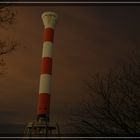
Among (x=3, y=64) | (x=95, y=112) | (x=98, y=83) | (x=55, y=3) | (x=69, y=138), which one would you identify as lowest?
(x=69, y=138)

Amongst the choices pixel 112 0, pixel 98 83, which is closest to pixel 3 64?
pixel 98 83

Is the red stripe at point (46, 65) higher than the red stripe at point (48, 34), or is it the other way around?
the red stripe at point (48, 34)

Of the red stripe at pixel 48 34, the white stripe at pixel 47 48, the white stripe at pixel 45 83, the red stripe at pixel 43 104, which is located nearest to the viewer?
the white stripe at pixel 45 83

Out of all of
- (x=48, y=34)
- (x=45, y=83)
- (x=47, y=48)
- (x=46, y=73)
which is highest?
(x=48, y=34)

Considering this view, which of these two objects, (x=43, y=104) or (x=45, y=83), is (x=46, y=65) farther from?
(x=43, y=104)

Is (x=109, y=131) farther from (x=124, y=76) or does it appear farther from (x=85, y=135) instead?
(x=124, y=76)

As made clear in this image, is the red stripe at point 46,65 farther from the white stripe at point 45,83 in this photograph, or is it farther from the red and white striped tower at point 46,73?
the white stripe at point 45,83

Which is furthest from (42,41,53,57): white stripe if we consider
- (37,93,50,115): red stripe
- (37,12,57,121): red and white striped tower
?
(37,93,50,115): red stripe

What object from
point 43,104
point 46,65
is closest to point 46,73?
point 46,65

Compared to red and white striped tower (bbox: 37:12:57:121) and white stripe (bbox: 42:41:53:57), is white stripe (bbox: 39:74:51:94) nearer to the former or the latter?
red and white striped tower (bbox: 37:12:57:121)

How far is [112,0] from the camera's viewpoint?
18.5ft

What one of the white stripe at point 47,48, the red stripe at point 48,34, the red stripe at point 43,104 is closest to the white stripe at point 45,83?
the red stripe at point 43,104

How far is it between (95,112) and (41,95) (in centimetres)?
774

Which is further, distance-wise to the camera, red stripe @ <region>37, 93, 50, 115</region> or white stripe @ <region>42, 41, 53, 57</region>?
red stripe @ <region>37, 93, 50, 115</region>
